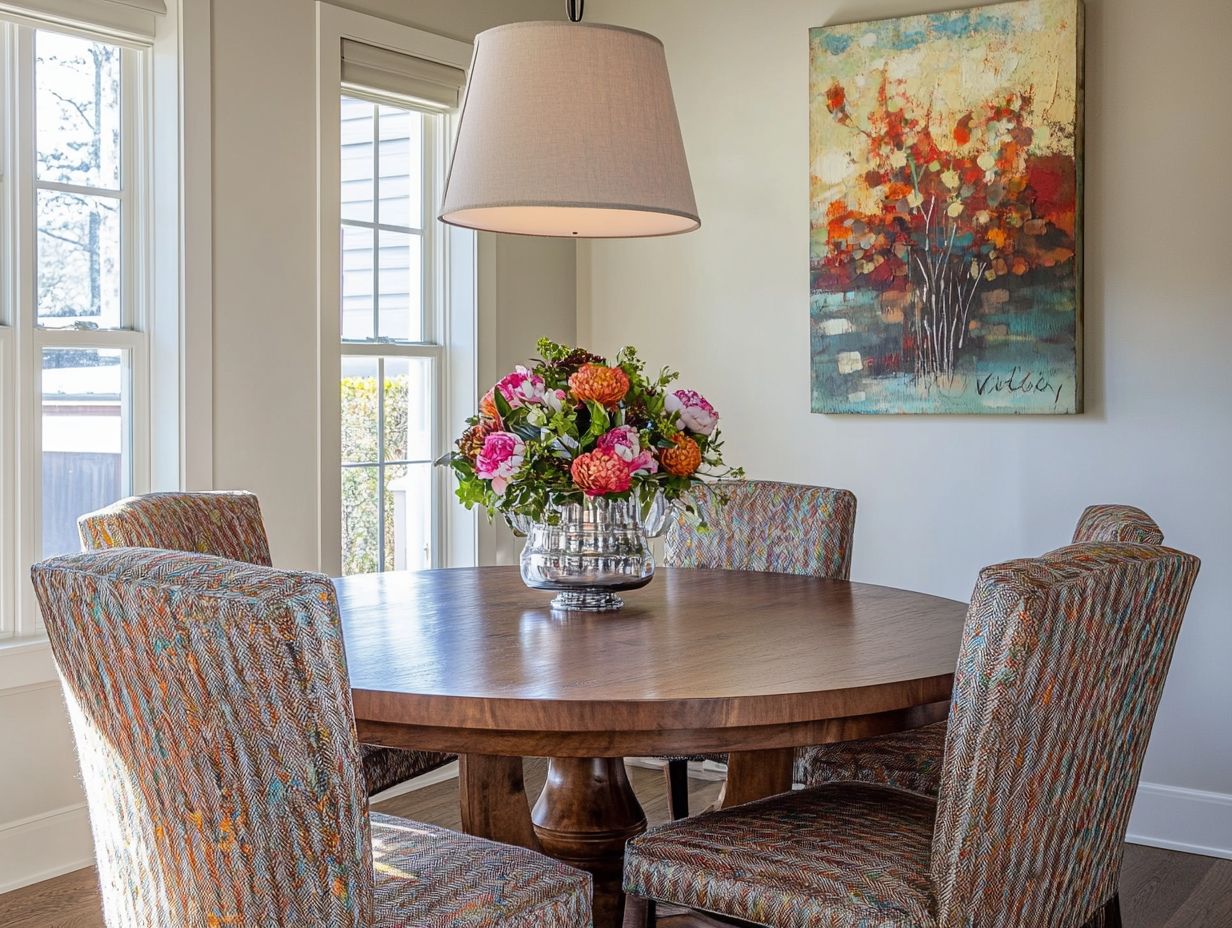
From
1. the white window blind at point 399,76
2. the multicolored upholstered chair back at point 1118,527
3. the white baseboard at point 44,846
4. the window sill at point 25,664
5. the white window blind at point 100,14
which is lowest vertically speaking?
the white baseboard at point 44,846

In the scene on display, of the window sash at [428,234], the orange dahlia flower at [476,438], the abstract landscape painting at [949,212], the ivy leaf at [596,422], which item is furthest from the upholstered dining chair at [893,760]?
the window sash at [428,234]

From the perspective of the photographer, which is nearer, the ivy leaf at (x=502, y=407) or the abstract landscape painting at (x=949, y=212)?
the ivy leaf at (x=502, y=407)

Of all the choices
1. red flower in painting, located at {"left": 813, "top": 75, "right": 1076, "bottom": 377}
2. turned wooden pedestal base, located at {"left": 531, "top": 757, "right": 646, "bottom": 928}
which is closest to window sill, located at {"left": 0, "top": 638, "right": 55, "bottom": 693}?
turned wooden pedestal base, located at {"left": 531, "top": 757, "right": 646, "bottom": 928}

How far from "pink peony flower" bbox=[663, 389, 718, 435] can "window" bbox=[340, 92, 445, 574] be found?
1822mm

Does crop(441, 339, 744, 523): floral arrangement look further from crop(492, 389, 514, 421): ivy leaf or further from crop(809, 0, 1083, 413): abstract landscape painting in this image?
crop(809, 0, 1083, 413): abstract landscape painting

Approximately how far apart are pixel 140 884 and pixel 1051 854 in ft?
3.80

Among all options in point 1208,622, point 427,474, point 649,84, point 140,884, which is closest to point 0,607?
point 427,474

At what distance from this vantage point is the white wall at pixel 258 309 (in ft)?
10.3

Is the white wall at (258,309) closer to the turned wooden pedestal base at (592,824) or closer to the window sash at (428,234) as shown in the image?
the window sash at (428,234)

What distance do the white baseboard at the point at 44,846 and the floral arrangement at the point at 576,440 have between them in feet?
5.24

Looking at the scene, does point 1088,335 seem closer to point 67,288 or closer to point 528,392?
point 528,392

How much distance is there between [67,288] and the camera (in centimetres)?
317

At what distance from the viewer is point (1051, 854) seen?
1.68m

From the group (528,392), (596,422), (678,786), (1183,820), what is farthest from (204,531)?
(1183,820)
